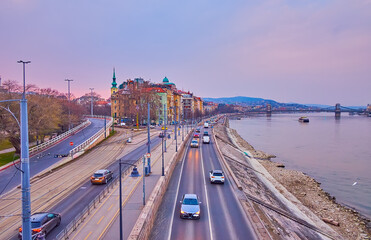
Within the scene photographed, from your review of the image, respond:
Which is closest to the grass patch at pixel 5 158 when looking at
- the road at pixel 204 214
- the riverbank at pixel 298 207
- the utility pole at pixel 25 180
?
the road at pixel 204 214

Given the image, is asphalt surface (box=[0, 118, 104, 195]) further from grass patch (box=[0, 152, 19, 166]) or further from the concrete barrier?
the concrete barrier

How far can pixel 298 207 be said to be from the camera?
30.7m

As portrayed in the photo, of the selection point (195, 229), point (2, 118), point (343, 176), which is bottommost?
point (343, 176)

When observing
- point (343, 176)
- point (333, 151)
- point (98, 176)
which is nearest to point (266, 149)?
point (333, 151)

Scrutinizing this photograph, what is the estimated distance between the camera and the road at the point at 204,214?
1775cm

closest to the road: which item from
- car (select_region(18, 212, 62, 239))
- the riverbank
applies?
the riverbank

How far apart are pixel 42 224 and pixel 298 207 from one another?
86.4 feet

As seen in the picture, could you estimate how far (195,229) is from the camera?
1833 centimetres

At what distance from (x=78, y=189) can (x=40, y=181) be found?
579 centimetres

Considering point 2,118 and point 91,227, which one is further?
point 2,118

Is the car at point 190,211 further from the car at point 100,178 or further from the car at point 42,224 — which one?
the car at point 100,178

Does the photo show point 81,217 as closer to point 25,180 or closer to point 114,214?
point 114,214

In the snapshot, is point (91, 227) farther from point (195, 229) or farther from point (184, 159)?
point (184, 159)

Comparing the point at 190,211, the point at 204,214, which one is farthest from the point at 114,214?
the point at 204,214
